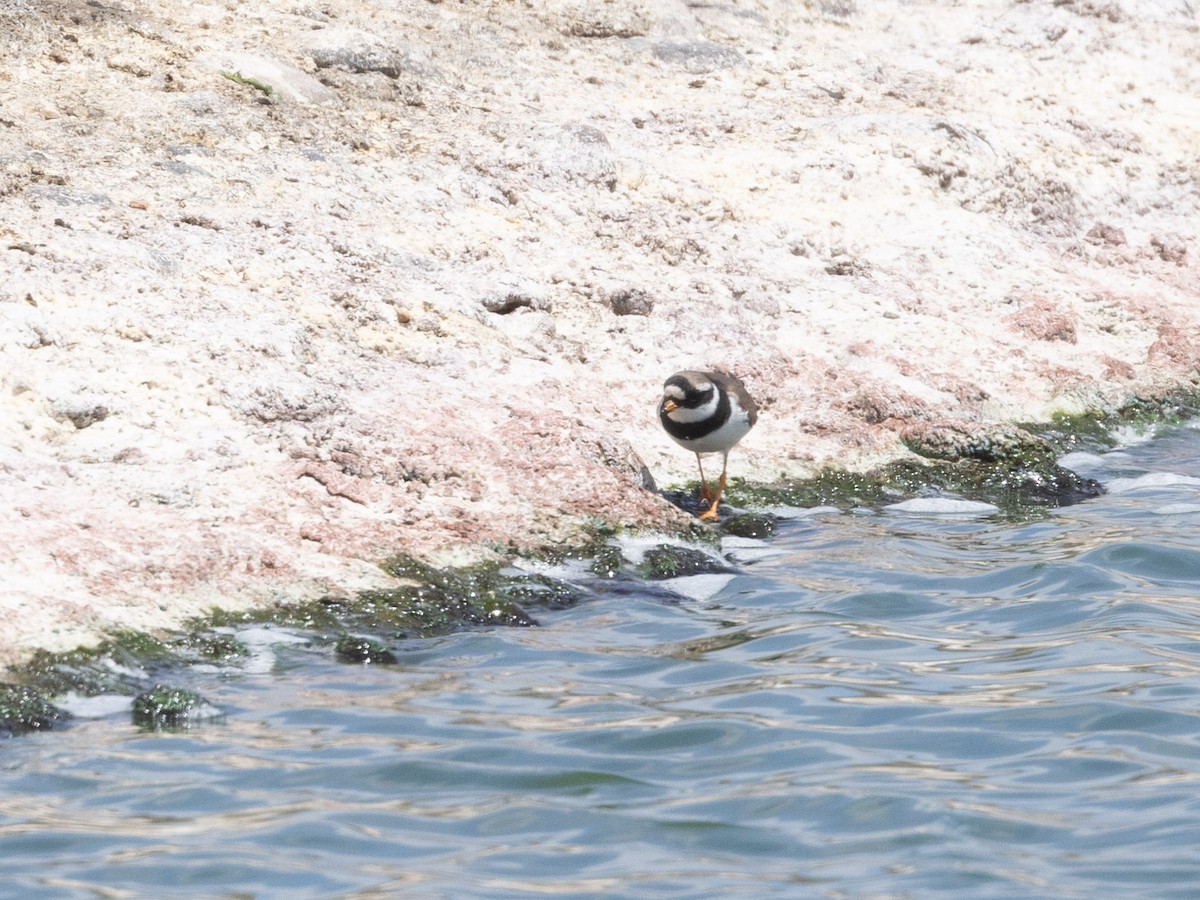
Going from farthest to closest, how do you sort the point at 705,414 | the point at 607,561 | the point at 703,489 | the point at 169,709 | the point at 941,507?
the point at 941,507, the point at 703,489, the point at 705,414, the point at 607,561, the point at 169,709

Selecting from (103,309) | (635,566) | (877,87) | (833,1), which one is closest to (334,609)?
(635,566)

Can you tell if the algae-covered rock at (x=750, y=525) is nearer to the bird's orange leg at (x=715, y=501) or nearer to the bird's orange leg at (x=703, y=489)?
the bird's orange leg at (x=715, y=501)

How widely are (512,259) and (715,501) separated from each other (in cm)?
282

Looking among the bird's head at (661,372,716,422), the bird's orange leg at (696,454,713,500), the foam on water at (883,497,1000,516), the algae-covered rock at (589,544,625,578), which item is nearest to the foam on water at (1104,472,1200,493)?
the foam on water at (883,497,1000,516)

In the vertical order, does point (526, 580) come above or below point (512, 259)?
below

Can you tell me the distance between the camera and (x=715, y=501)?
1040 centimetres

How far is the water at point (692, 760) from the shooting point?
5852 millimetres

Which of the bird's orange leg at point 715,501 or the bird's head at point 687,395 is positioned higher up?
the bird's head at point 687,395

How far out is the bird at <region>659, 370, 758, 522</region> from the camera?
1009cm

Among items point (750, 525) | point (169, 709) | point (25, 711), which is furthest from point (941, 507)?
point (25, 711)

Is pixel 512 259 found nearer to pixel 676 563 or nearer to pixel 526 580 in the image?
pixel 676 563

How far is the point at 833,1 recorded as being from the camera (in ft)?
58.0

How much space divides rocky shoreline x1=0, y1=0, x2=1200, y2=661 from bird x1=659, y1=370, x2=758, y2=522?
15.2 inches

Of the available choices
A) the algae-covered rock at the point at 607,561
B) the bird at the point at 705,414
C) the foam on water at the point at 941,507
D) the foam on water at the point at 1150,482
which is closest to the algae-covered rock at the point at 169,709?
the algae-covered rock at the point at 607,561
